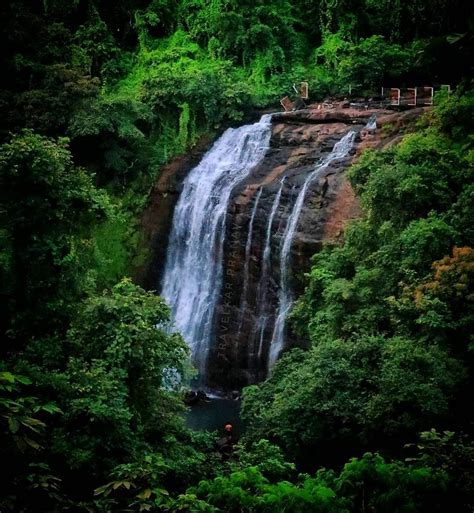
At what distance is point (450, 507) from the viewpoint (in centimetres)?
403

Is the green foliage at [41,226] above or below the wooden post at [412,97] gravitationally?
below

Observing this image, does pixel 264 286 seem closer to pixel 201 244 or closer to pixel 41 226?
pixel 201 244

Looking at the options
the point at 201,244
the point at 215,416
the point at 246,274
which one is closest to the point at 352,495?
the point at 215,416

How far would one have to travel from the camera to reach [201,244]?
18375mm

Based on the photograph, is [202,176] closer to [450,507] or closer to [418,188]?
[418,188]

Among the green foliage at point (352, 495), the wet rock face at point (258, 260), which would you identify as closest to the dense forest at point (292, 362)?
the green foliage at point (352, 495)

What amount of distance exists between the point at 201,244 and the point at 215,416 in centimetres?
573

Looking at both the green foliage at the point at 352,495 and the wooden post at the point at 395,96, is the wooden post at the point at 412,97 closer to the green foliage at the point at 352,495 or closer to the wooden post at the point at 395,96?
the wooden post at the point at 395,96

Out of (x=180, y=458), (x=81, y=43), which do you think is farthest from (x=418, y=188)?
(x=81, y=43)

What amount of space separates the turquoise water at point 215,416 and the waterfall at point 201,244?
1.69 metres

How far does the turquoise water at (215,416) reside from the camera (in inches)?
558

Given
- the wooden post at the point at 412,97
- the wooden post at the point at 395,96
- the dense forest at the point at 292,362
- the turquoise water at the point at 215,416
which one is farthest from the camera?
the wooden post at the point at 395,96

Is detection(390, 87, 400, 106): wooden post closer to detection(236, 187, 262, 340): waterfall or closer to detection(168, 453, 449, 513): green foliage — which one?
detection(236, 187, 262, 340): waterfall

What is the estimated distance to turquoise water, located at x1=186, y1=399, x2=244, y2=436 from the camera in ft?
46.5
